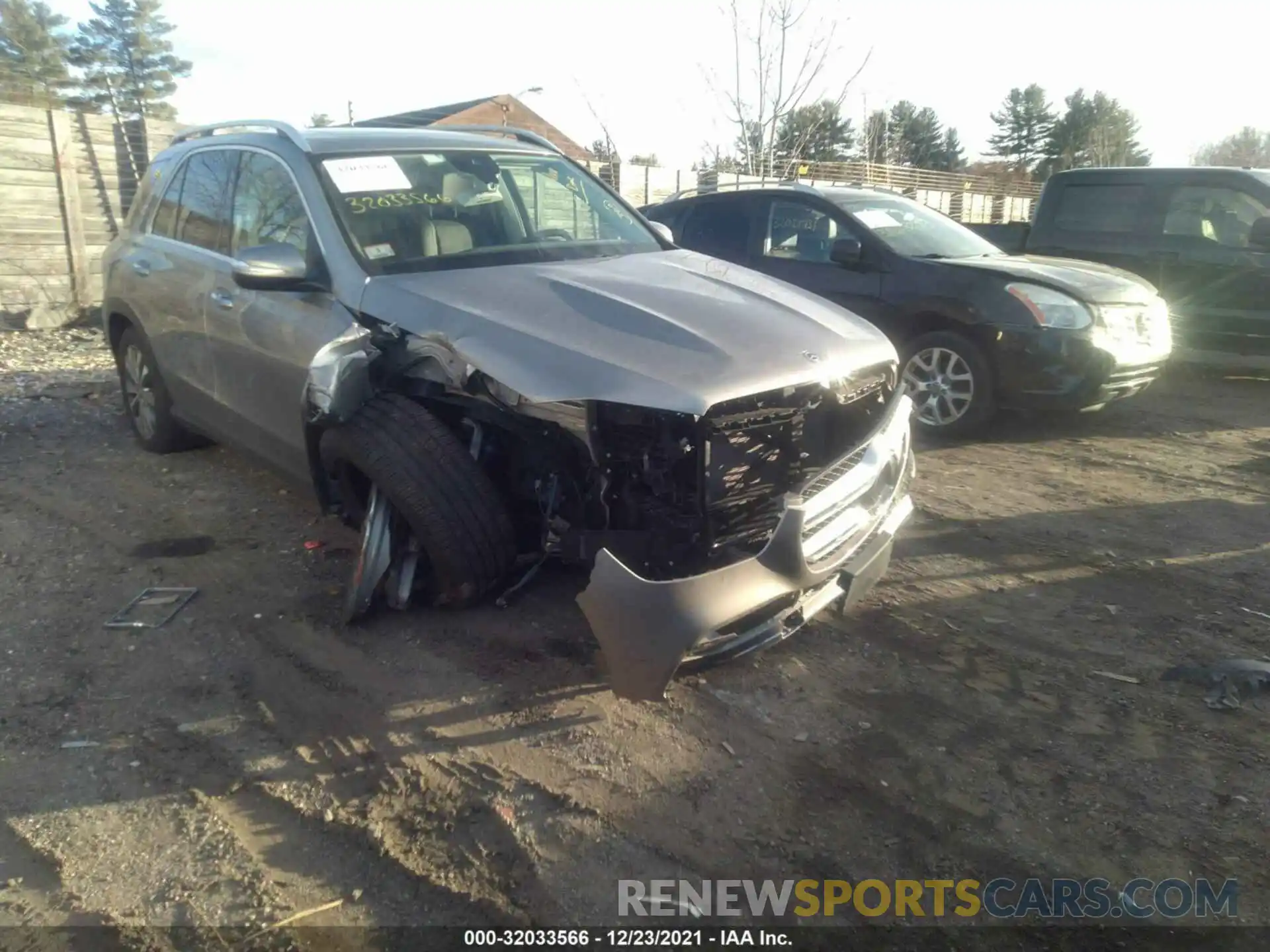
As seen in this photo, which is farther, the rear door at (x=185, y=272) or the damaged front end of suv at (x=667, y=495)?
the rear door at (x=185, y=272)

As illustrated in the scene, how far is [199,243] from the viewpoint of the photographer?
5.12 meters

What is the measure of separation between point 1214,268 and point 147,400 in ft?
27.7

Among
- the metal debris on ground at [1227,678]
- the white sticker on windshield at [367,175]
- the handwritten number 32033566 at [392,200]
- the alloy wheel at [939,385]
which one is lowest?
the metal debris on ground at [1227,678]

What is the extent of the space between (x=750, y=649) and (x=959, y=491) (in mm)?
2919

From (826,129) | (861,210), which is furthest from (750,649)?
(826,129)

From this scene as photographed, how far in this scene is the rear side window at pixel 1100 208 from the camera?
8766mm

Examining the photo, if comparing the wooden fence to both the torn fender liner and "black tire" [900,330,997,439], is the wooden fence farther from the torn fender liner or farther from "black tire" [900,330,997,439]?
"black tire" [900,330,997,439]

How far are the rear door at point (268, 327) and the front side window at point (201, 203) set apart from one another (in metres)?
0.11

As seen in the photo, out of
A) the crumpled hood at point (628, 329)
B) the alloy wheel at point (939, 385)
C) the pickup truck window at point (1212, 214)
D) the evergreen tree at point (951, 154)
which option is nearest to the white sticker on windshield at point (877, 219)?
the alloy wheel at point (939, 385)

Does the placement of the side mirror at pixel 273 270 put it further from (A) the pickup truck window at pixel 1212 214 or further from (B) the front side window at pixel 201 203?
(A) the pickup truck window at pixel 1212 214

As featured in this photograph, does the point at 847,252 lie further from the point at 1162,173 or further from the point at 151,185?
the point at 151,185

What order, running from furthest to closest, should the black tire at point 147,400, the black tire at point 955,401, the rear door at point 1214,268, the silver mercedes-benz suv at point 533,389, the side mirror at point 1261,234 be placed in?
the rear door at point 1214,268
the side mirror at point 1261,234
the black tire at point 955,401
the black tire at point 147,400
the silver mercedes-benz suv at point 533,389

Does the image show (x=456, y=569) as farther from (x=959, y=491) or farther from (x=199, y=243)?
(x=959, y=491)

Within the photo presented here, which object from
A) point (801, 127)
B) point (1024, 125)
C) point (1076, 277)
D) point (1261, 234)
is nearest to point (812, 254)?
point (1076, 277)
